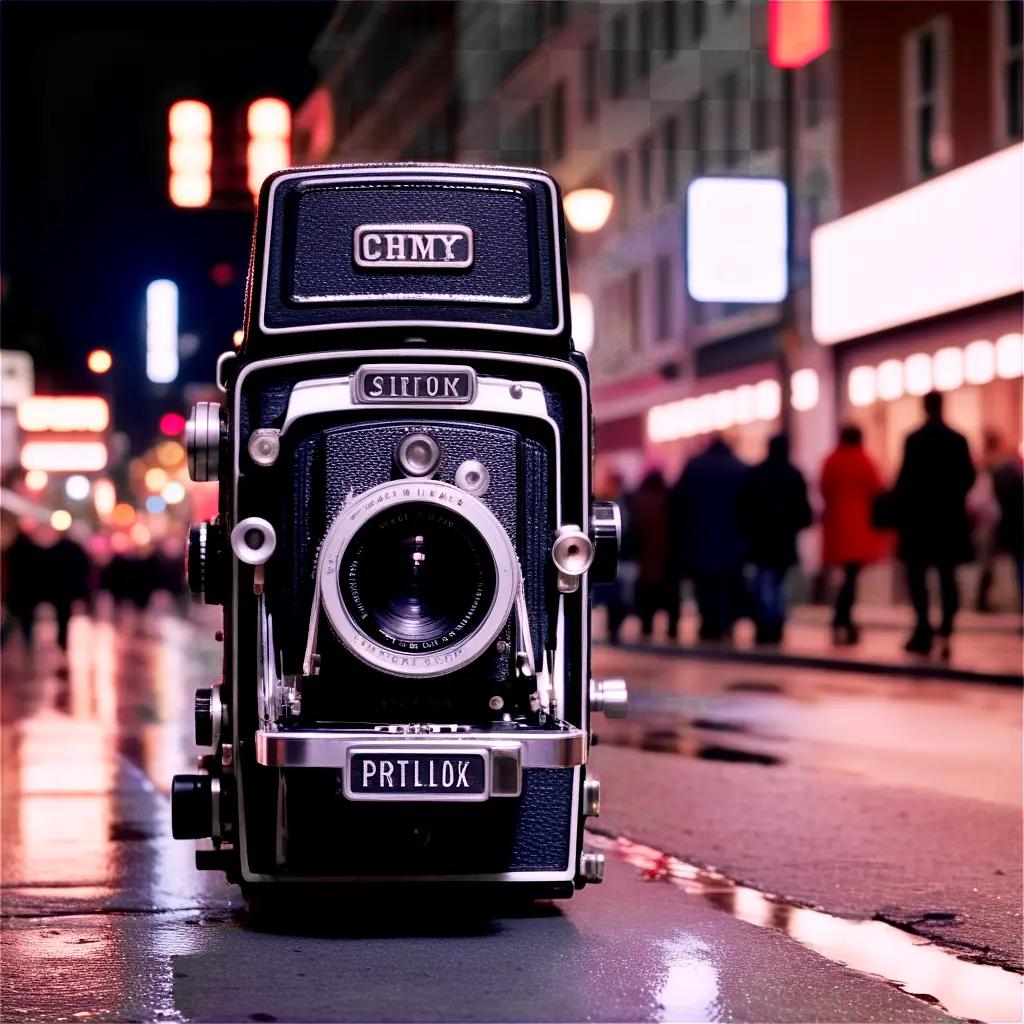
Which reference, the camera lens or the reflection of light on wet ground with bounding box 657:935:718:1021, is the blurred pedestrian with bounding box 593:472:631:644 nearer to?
the camera lens

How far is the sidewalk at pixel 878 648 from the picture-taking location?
1667 cm

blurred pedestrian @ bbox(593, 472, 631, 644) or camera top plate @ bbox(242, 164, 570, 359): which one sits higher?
camera top plate @ bbox(242, 164, 570, 359)

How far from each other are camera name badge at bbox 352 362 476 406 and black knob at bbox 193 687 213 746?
95cm

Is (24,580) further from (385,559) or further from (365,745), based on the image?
(365,745)

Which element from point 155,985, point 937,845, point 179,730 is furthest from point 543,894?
point 179,730

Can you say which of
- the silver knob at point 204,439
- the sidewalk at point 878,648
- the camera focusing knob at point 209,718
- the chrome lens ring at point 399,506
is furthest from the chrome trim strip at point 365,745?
the sidewalk at point 878,648

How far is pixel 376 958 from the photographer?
571 centimetres

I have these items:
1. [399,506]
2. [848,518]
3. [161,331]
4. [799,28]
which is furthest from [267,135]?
[399,506]

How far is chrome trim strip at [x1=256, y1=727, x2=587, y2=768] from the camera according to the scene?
19.1 ft

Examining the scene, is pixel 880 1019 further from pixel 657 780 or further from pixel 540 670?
pixel 657 780

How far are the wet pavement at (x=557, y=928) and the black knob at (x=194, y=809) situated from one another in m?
0.25

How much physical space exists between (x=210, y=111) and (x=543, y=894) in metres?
12.0

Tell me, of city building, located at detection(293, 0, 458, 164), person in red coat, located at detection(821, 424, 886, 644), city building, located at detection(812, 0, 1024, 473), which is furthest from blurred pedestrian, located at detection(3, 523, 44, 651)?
city building, located at detection(293, 0, 458, 164)

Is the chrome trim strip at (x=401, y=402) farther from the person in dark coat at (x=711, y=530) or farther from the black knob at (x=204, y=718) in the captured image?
the person in dark coat at (x=711, y=530)
